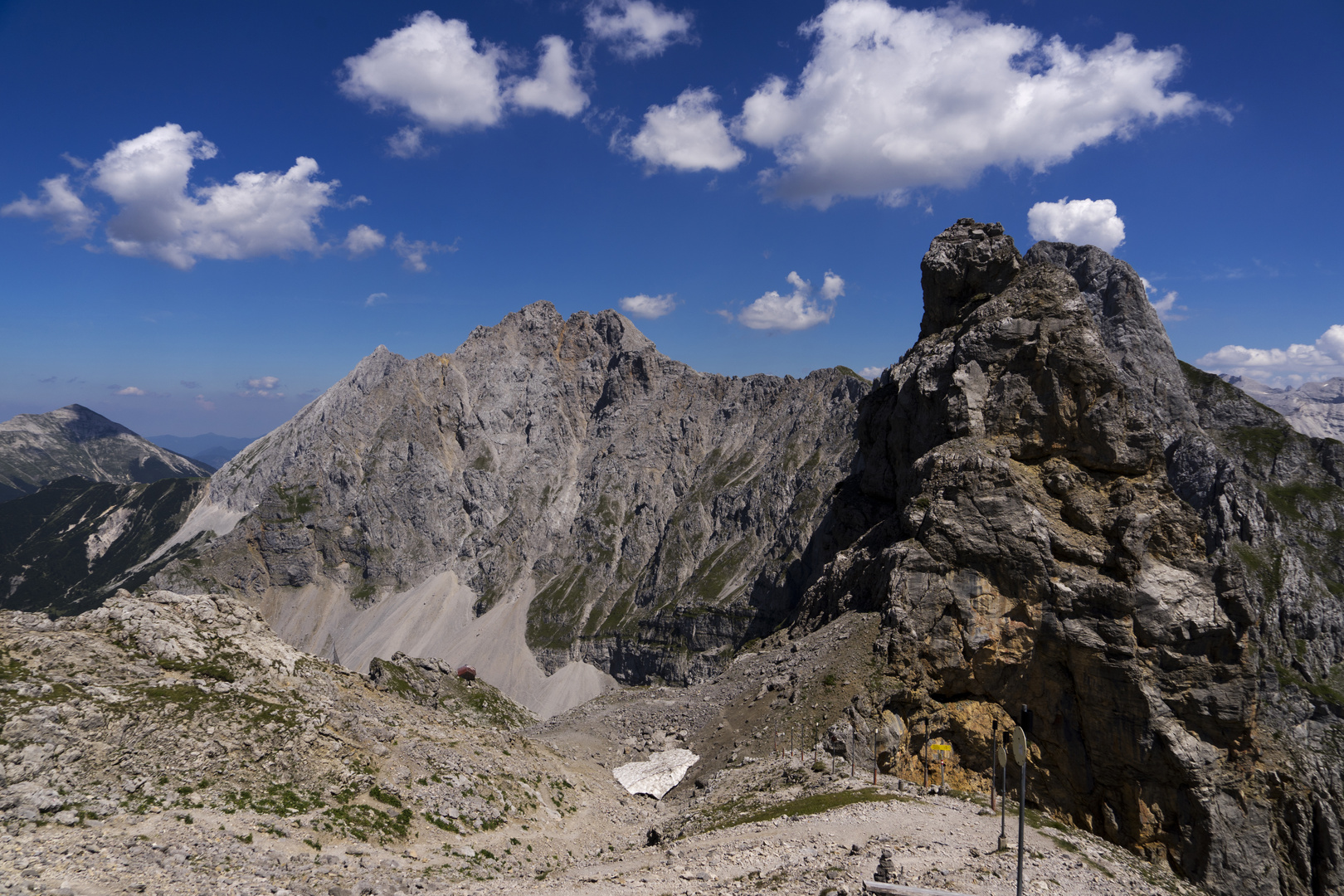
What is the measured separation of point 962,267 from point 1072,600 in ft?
137

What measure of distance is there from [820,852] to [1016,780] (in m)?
28.2

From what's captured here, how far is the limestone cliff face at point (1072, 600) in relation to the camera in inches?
2000

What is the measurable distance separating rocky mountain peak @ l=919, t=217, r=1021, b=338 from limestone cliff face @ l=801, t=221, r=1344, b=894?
40cm

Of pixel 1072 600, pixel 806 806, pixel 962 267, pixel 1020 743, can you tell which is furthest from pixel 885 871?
pixel 962 267

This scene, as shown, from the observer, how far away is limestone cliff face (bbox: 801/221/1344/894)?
50.8 meters

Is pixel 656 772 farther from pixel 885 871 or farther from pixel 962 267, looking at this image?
pixel 962 267

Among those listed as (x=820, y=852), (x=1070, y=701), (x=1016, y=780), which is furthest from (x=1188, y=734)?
(x=820, y=852)

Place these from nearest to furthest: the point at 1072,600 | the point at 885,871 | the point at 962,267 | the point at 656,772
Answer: the point at 885,871, the point at 1072,600, the point at 656,772, the point at 962,267

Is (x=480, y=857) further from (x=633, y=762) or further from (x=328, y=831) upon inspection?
(x=633, y=762)

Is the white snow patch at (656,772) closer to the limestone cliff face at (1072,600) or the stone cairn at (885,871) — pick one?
the limestone cliff face at (1072,600)

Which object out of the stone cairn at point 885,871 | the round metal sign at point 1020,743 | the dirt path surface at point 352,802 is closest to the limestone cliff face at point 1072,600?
the dirt path surface at point 352,802

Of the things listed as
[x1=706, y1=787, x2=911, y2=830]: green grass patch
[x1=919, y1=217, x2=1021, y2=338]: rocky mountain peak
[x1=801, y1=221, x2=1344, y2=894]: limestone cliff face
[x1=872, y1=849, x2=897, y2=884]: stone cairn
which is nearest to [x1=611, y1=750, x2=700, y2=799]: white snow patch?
[x1=706, y1=787, x2=911, y2=830]: green grass patch

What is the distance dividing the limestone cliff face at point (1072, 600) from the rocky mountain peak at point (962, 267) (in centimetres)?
40

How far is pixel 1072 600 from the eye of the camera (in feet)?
176
